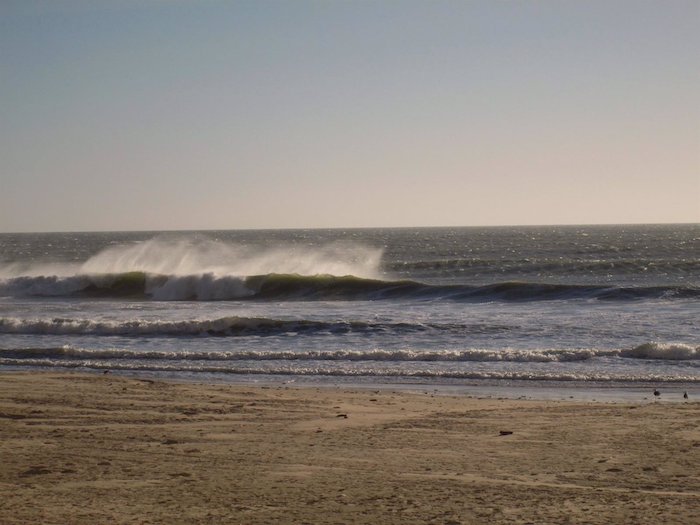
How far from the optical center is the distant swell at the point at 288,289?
33.0 m

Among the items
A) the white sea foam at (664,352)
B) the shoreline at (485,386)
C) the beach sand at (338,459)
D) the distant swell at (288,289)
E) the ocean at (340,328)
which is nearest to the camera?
the beach sand at (338,459)

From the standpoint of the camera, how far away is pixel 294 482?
285 inches

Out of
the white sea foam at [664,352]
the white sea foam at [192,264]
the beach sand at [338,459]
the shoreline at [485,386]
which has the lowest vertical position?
the shoreline at [485,386]

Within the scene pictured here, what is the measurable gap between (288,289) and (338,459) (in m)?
29.7

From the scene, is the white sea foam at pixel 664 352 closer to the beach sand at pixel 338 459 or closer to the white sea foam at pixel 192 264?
the beach sand at pixel 338 459

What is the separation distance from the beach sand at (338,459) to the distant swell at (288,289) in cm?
2113

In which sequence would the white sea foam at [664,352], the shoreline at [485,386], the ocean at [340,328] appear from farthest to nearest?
the white sea foam at [664,352], the ocean at [340,328], the shoreline at [485,386]

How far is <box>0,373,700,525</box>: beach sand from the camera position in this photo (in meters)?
6.34

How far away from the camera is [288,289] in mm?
37844

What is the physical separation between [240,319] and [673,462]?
16.8m

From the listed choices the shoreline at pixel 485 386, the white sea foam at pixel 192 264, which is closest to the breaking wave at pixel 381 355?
the shoreline at pixel 485 386

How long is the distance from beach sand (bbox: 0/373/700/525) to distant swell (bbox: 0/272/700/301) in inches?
Result: 832

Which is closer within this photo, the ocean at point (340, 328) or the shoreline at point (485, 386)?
the shoreline at point (485, 386)

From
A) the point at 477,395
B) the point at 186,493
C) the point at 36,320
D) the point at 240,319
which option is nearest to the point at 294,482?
the point at 186,493
